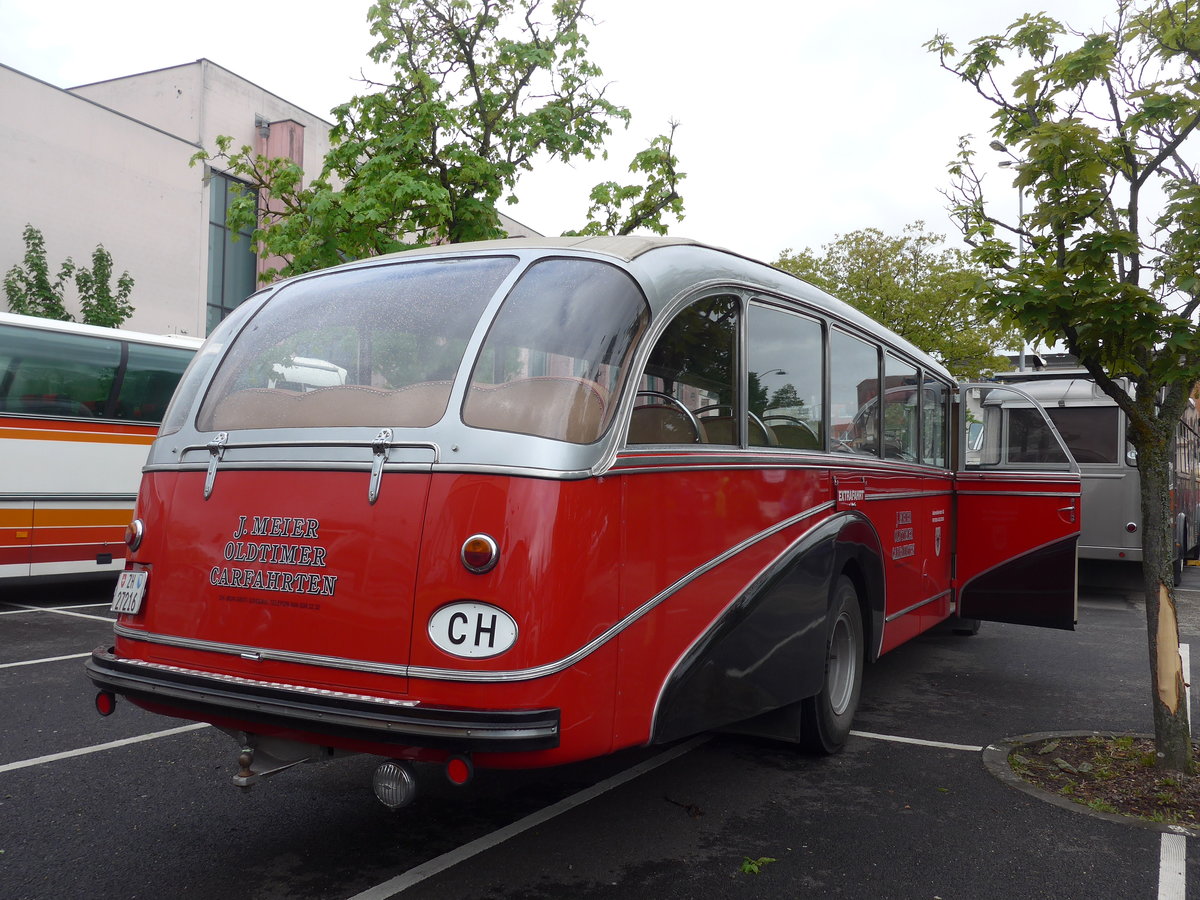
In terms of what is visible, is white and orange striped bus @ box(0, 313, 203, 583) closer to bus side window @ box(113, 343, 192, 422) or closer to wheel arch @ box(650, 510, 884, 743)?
bus side window @ box(113, 343, 192, 422)

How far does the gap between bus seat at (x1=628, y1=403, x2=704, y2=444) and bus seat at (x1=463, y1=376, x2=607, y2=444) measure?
211mm

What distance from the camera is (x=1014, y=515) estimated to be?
795 centimetres

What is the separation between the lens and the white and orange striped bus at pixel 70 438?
10391 mm

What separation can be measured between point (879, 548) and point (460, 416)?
3.38 meters

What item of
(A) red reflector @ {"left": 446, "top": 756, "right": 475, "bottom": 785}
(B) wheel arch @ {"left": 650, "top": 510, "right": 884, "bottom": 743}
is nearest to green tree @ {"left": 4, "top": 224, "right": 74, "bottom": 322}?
(B) wheel arch @ {"left": 650, "top": 510, "right": 884, "bottom": 743}

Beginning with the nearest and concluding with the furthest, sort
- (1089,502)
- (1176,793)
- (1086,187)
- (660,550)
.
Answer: (660,550), (1176,793), (1086,187), (1089,502)

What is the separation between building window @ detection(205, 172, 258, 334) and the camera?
26156 mm

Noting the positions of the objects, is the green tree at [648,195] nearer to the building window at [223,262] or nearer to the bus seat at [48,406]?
the bus seat at [48,406]

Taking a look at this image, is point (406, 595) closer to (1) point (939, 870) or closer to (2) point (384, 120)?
(1) point (939, 870)

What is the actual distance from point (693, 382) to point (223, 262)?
25.1 metres

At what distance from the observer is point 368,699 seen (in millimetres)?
3391

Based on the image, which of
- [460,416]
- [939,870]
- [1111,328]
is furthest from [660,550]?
[1111,328]

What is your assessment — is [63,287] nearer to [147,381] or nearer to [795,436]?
[147,381]

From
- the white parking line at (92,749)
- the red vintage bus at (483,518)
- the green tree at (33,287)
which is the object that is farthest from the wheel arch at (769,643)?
the green tree at (33,287)
